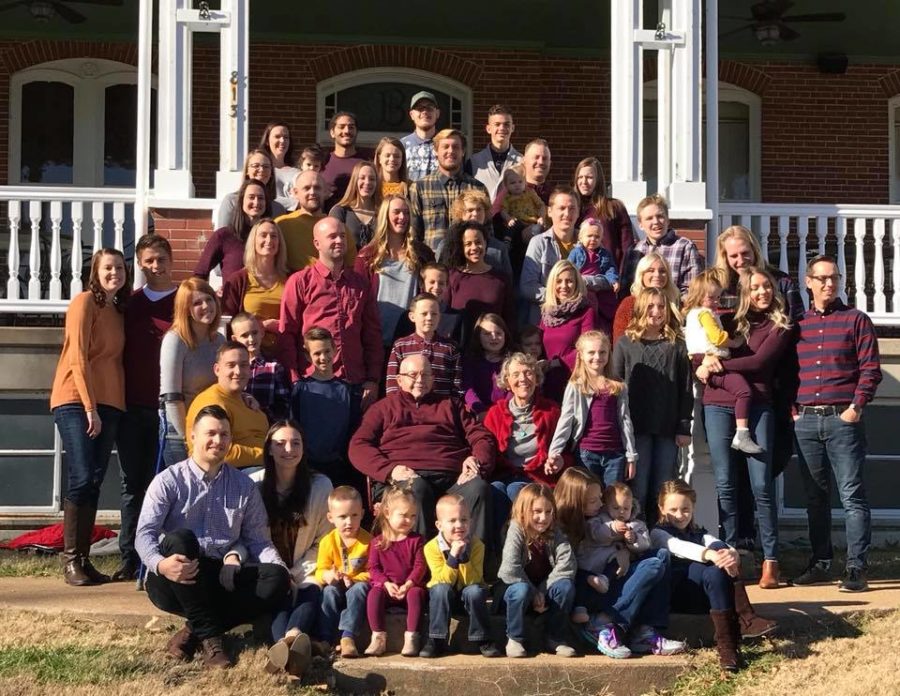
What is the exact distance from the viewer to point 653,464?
28.1 ft

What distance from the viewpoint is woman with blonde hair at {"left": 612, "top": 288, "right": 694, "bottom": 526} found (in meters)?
8.52

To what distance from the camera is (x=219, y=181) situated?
10.4 meters

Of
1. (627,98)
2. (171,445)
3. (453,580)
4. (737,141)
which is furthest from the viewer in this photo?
(737,141)

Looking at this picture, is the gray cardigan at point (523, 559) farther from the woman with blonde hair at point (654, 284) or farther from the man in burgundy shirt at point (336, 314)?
the woman with blonde hair at point (654, 284)

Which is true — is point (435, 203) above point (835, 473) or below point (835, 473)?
above

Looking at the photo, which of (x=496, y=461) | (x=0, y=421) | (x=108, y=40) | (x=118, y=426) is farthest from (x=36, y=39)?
(x=496, y=461)

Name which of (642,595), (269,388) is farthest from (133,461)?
(642,595)

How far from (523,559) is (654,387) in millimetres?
1709

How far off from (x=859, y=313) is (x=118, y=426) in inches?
176

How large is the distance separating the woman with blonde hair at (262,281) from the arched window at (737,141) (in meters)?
7.45

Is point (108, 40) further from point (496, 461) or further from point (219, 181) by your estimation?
point (496, 461)

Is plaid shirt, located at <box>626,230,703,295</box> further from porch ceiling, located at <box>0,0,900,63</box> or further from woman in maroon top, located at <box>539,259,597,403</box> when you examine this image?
porch ceiling, located at <box>0,0,900,63</box>

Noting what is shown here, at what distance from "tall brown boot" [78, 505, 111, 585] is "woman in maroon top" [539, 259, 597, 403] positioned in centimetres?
276

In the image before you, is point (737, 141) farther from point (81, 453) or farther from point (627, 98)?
point (81, 453)
